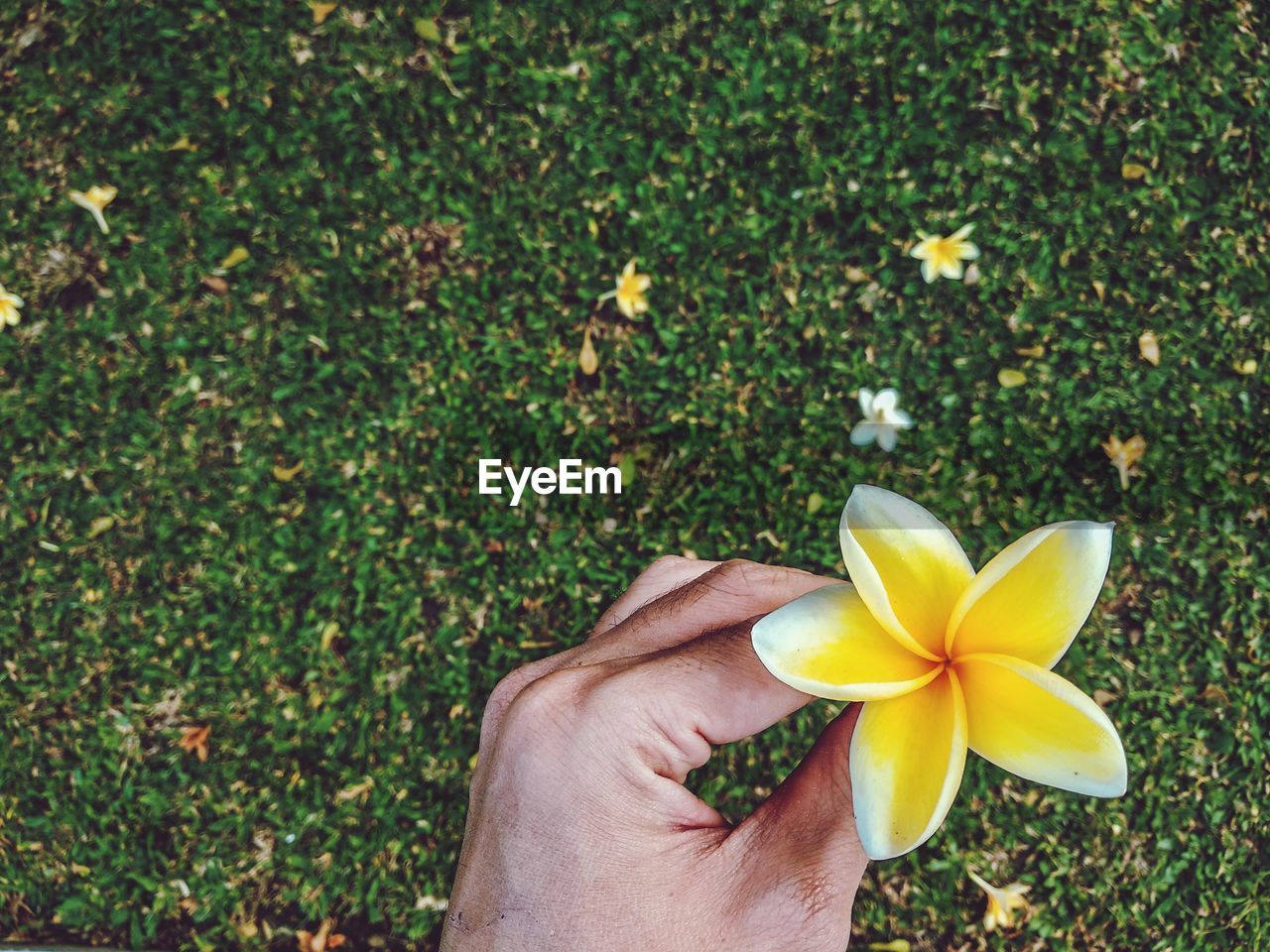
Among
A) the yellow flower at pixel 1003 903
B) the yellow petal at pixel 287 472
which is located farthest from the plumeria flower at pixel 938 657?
the yellow petal at pixel 287 472

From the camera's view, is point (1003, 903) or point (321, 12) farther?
point (321, 12)

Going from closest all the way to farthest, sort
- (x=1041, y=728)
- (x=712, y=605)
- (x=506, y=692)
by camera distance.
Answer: (x=1041, y=728) < (x=712, y=605) < (x=506, y=692)

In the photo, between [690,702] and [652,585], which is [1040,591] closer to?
[690,702]

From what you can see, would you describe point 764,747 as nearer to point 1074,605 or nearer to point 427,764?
point 427,764

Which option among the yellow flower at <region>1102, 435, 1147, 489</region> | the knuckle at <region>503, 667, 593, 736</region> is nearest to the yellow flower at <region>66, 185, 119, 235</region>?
the knuckle at <region>503, 667, 593, 736</region>

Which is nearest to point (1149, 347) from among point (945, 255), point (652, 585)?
point (945, 255)
